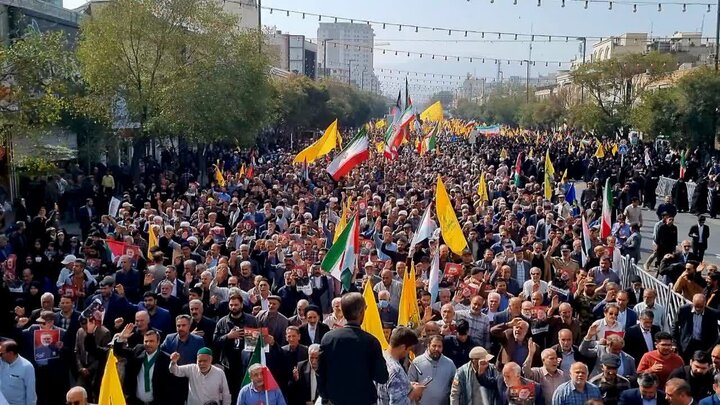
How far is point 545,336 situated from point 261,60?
25.5 m

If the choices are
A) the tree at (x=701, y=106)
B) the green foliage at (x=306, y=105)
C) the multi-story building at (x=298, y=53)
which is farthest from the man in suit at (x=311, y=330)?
the multi-story building at (x=298, y=53)

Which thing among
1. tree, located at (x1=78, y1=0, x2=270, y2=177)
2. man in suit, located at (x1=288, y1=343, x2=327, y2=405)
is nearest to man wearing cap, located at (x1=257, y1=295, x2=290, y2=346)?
man in suit, located at (x1=288, y1=343, x2=327, y2=405)

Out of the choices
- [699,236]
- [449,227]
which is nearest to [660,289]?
[449,227]

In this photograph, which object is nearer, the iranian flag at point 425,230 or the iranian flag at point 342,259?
the iranian flag at point 342,259

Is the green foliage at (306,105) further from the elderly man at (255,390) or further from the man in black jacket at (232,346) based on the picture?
the elderly man at (255,390)

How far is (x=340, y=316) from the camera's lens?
841 centimetres

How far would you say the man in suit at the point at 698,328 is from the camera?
29.2 feet

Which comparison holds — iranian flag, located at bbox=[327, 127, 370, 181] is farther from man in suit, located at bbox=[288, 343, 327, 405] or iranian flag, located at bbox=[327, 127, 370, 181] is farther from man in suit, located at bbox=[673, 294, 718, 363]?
man in suit, located at bbox=[288, 343, 327, 405]

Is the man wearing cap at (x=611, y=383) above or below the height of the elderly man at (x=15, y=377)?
above

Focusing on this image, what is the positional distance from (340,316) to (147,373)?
1877mm

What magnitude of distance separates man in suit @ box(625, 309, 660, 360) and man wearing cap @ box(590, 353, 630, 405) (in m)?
1.39

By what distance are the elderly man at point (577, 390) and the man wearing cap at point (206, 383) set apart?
2696mm

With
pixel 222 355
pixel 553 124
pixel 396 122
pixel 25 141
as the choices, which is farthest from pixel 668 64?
pixel 222 355

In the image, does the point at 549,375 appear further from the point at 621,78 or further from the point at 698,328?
the point at 621,78
